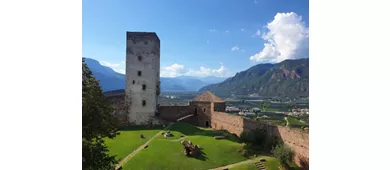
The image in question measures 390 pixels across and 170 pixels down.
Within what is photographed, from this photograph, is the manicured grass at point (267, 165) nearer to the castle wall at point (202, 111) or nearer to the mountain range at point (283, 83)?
the castle wall at point (202, 111)

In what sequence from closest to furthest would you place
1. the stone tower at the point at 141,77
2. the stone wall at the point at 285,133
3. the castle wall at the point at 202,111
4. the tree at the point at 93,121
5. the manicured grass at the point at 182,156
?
1. the tree at the point at 93,121
2. the stone wall at the point at 285,133
3. the manicured grass at the point at 182,156
4. the stone tower at the point at 141,77
5. the castle wall at the point at 202,111

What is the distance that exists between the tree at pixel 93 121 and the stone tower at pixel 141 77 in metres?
16.1

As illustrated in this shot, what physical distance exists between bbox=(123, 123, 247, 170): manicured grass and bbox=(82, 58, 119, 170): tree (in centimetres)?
472

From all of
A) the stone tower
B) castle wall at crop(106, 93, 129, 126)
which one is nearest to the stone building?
the stone tower

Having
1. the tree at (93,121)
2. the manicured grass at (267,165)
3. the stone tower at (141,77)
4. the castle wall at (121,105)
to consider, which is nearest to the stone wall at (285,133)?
the manicured grass at (267,165)

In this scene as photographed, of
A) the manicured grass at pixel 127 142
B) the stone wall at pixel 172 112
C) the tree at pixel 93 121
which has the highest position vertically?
the tree at pixel 93 121

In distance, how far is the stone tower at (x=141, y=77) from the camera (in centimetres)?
2342

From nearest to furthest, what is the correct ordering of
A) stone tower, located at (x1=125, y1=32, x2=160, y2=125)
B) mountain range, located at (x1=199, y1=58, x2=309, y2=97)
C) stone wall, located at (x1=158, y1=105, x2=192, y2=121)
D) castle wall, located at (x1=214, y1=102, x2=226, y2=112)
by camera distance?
1. castle wall, located at (x1=214, y1=102, x2=226, y2=112)
2. stone tower, located at (x1=125, y1=32, x2=160, y2=125)
3. stone wall, located at (x1=158, y1=105, x2=192, y2=121)
4. mountain range, located at (x1=199, y1=58, x2=309, y2=97)

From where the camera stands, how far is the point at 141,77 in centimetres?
2362

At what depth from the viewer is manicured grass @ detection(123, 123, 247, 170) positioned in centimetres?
1191

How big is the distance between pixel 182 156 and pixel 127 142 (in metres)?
5.00

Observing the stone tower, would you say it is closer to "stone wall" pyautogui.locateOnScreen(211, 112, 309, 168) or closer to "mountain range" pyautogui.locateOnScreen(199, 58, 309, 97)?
"stone wall" pyautogui.locateOnScreen(211, 112, 309, 168)
